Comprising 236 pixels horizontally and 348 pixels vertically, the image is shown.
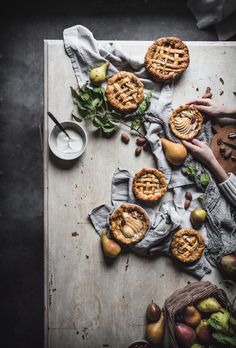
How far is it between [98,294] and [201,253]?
0.67m

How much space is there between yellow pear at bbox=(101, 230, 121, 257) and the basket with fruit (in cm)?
41

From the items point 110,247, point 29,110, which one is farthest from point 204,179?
point 29,110

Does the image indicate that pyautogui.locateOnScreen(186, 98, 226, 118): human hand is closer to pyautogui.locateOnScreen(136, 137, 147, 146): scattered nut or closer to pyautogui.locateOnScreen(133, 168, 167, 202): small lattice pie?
pyautogui.locateOnScreen(136, 137, 147, 146): scattered nut

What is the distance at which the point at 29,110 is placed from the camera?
9.56ft

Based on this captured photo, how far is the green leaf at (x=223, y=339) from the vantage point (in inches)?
78.4

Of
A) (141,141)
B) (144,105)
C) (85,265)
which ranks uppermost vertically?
(144,105)

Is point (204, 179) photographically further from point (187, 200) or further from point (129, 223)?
point (129, 223)

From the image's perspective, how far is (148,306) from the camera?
2.26m

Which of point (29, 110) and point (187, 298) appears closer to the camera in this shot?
point (187, 298)

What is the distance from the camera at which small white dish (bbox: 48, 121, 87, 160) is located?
2.22 metres

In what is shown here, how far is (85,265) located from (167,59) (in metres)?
1.35

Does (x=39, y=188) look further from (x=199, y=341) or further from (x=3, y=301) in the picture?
(x=199, y=341)

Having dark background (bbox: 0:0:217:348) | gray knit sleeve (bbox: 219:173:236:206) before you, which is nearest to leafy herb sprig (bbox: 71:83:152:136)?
gray knit sleeve (bbox: 219:173:236:206)

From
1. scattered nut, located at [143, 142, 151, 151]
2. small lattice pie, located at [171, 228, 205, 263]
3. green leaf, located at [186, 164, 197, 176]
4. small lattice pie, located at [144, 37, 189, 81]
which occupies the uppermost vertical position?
small lattice pie, located at [144, 37, 189, 81]
